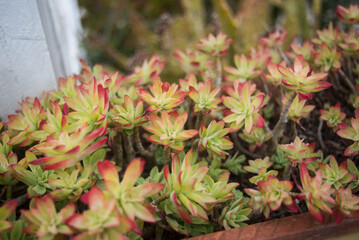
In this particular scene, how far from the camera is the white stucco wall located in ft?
3.05

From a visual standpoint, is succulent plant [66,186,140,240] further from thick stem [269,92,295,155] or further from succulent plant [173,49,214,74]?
succulent plant [173,49,214,74]

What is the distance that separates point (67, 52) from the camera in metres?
1.31

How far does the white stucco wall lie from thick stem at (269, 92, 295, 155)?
75 cm

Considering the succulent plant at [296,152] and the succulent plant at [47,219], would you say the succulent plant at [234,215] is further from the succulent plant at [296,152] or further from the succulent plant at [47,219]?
the succulent plant at [47,219]

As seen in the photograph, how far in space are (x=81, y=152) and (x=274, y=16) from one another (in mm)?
2673

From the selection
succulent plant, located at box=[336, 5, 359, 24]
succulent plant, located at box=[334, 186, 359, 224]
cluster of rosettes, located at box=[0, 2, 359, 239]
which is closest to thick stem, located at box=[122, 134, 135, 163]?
cluster of rosettes, located at box=[0, 2, 359, 239]

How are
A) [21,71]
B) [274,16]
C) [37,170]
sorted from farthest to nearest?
1. [274,16]
2. [21,71]
3. [37,170]

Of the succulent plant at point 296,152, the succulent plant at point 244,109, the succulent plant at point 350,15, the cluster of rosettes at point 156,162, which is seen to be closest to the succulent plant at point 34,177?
the cluster of rosettes at point 156,162

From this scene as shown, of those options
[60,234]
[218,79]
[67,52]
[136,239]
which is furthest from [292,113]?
[67,52]

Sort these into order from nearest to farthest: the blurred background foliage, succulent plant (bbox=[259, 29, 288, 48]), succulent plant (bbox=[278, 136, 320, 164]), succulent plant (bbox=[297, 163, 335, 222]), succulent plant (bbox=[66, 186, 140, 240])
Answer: succulent plant (bbox=[66, 186, 140, 240]) → succulent plant (bbox=[297, 163, 335, 222]) → succulent plant (bbox=[278, 136, 320, 164]) → succulent plant (bbox=[259, 29, 288, 48]) → the blurred background foliage

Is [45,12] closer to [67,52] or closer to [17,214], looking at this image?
[67,52]

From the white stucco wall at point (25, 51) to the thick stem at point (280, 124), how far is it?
75 centimetres

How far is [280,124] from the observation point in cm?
90

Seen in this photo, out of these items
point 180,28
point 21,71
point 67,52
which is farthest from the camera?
point 180,28
